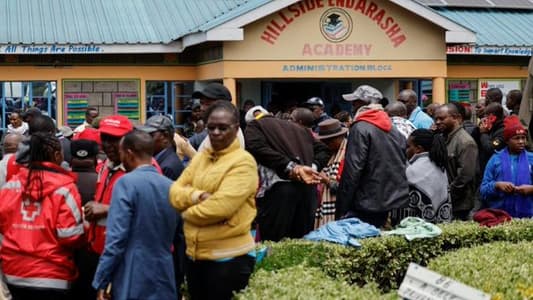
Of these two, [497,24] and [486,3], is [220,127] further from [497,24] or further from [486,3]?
[486,3]

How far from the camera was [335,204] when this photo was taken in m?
9.05

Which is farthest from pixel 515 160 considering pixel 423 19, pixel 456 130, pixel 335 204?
pixel 423 19

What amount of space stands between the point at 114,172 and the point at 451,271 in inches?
102

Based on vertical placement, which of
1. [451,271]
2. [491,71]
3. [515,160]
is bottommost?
[451,271]

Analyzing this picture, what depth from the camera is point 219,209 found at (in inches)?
229

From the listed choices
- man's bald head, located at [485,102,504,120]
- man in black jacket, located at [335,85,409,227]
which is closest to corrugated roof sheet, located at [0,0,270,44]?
man's bald head, located at [485,102,504,120]

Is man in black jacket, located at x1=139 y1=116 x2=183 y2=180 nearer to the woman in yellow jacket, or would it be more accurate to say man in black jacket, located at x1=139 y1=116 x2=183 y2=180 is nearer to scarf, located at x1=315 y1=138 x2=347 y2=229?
the woman in yellow jacket

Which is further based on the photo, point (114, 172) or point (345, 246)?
point (345, 246)

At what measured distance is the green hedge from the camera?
7828 mm

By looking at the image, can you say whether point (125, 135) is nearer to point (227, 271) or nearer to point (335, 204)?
point (227, 271)

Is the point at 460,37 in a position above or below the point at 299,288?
above

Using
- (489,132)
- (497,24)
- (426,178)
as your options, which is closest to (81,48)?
(489,132)

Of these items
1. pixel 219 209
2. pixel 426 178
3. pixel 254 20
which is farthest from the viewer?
pixel 254 20

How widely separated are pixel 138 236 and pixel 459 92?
15117mm
